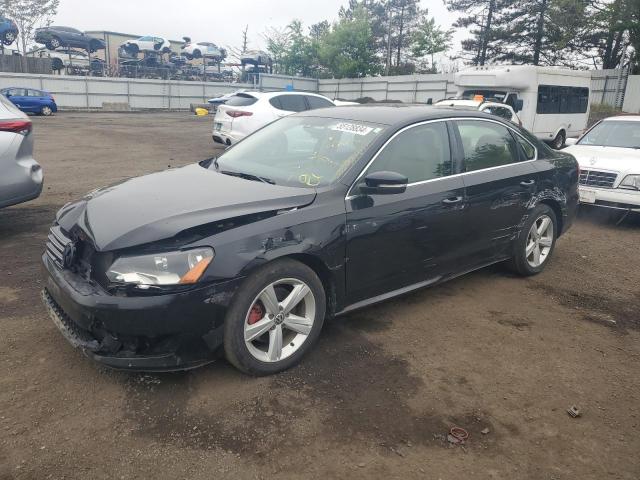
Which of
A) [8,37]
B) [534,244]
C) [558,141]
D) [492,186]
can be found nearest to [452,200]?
[492,186]

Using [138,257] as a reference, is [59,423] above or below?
below

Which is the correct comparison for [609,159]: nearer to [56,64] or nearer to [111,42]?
[56,64]

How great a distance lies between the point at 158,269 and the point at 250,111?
10.0 meters

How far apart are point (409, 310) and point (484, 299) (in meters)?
0.77

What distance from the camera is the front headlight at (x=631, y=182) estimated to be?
7133 mm

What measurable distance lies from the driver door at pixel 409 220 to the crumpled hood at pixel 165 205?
19.2 inches

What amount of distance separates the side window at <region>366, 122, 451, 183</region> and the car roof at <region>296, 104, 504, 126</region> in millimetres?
94

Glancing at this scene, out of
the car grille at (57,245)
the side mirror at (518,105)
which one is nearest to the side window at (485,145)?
the car grille at (57,245)

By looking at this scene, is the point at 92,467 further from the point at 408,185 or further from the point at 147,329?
the point at 408,185

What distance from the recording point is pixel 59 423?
9.17 ft

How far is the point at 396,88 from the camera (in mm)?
35812

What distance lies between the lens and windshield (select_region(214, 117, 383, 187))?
3.79 metres

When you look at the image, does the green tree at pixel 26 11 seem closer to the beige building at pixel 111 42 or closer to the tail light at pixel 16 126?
the beige building at pixel 111 42

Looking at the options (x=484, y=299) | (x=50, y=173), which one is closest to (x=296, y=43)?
(x=50, y=173)
